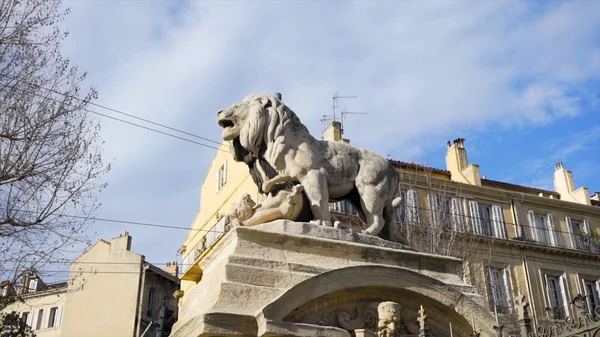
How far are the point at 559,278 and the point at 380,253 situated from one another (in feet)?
77.6

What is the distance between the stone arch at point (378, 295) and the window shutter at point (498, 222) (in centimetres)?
2183

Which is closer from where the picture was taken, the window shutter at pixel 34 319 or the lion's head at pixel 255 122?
the lion's head at pixel 255 122

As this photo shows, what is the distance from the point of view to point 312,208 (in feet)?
24.4

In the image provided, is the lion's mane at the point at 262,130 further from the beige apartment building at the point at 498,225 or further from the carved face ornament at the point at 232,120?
the beige apartment building at the point at 498,225

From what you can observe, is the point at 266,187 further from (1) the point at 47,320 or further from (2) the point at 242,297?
(1) the point at 47,320

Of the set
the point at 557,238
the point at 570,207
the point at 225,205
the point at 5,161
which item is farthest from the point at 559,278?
the point at 5,161

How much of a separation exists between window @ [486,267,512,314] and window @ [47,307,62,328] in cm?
2188

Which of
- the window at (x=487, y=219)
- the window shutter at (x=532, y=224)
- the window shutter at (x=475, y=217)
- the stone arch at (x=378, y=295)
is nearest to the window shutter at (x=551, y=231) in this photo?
the window shutter at (x=532, y=224)

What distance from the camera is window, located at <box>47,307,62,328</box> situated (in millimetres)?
36219

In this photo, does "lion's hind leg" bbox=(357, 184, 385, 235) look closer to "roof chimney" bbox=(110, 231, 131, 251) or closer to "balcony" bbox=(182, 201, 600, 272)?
"balcony" bbox=(182, 201, 600, 272)

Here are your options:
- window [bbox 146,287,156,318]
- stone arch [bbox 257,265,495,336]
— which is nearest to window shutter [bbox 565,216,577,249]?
window [bbox 146,287,156,318]

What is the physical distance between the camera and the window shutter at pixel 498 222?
2841 centimetres

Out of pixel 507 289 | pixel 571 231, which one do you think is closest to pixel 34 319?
pixel 507 289

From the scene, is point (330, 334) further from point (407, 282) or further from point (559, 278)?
point (559, 278)
